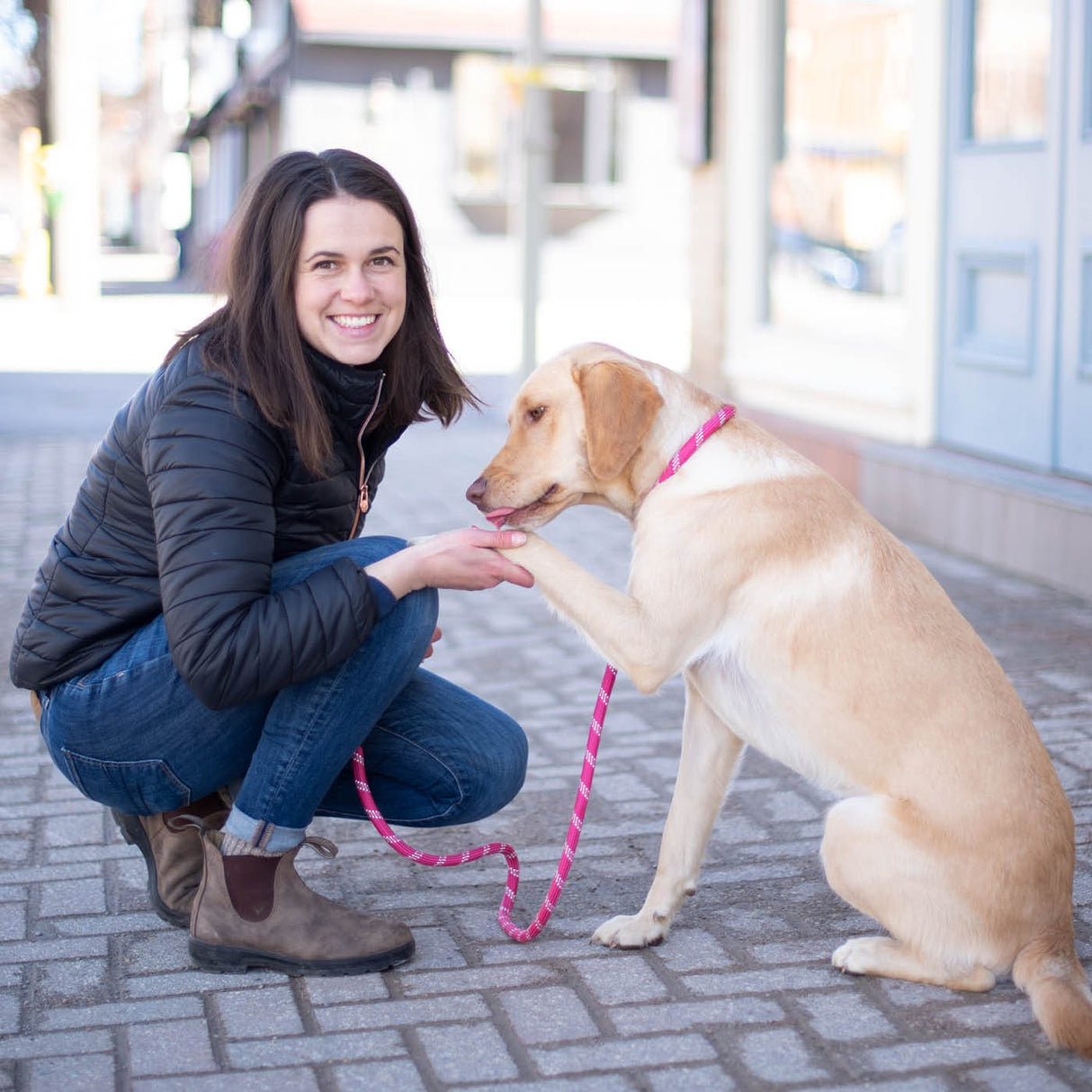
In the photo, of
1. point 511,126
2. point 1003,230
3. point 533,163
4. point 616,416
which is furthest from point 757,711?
point 511,126

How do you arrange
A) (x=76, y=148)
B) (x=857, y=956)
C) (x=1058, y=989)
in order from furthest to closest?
(x=76, y=148), (x=857, y=956), (x=1058, y=989)

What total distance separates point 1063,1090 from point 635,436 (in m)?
1.47

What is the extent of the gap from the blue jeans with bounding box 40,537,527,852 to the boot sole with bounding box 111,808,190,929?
5.2 inches

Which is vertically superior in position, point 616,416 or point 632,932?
point 616,416

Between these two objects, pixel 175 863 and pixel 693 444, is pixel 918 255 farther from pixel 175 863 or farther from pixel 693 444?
pixel 175 863

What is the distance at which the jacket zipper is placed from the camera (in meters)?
3.23

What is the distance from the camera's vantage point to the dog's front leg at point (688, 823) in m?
3.18

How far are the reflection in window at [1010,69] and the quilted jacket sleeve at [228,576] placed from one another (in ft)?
15.7

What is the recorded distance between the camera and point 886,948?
296cm

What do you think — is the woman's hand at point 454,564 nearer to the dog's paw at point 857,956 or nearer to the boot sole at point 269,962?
the boot sole at point 269,962

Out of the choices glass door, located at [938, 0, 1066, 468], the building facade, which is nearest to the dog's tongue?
the building facade

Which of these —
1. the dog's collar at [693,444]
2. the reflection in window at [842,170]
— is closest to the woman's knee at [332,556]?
the dog's collar at [693,444]

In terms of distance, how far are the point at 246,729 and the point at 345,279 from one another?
941 mm

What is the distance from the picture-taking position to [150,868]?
3352mm
